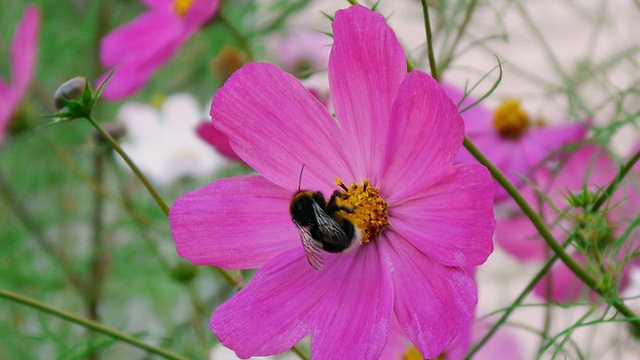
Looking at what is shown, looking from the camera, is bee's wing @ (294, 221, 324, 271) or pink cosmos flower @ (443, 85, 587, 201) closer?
bee's wing @ (294, 221, 324, 271)

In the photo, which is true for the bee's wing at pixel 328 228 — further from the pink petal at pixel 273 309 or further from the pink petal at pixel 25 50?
the pink petal at pixel 25 50

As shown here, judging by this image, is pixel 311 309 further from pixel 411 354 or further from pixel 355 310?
pixel 411 354

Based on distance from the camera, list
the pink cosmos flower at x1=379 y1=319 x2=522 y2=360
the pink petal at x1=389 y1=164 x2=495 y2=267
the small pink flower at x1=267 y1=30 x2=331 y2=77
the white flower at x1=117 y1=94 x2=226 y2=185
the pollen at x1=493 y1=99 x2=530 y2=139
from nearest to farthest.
→ 1. the pink petal at x1=389 y1=164 x2=495 y2=267
2. the pink cosmos flower at x1=379 y1=319 x2=522 y2=360
3. the pollen at x1=493 y1=99 x2=530 y2=139
4. the white flower at x1=117 y1=94 x2=226 y2=185
5. the small pink flower at x1=267 y1=30 x2=331 y2=77

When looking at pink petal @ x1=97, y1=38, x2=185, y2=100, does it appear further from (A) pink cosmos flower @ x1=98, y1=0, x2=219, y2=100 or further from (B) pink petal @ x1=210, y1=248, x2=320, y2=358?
(B) pink petal @ x1=210, y1=248, x2=320, y2=358

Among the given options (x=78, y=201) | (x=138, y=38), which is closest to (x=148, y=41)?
(x=138, y=38)

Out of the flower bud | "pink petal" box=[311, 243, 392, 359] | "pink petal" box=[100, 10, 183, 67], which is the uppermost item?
the flower bud

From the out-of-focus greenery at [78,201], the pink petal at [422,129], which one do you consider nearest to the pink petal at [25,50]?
the out-of-focus greenery at [78,201]

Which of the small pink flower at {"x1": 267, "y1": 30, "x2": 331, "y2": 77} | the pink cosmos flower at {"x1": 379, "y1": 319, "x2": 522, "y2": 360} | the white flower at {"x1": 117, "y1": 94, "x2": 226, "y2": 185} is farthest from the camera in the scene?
the small pink flower at {"x1": 267, "y1": 30, "x2": 331, "y2": 77}

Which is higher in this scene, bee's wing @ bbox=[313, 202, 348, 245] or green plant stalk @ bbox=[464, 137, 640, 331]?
green plant stalk @ bbox=[464, 137, 640, 331]

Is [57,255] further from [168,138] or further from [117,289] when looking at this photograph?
[117,289]

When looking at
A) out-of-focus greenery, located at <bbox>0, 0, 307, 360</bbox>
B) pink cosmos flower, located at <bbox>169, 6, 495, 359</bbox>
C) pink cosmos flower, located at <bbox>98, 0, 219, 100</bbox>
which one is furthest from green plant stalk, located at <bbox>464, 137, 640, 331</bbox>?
out-of-focus greenery, located at <bbox>0, 0, 307, 360</bbox>
